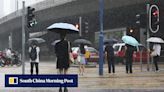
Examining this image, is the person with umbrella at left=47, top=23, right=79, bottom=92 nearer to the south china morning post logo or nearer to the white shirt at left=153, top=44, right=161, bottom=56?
the south china morning post logo

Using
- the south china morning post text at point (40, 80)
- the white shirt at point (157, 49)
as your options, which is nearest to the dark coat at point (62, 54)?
the south china morning post text at point (40, 80)

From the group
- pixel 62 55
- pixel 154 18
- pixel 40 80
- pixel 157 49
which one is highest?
pixel 154 18

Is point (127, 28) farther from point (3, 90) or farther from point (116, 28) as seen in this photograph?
point (3, 90)

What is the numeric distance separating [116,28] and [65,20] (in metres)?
7.02

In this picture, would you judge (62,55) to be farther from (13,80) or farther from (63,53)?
(13,80)

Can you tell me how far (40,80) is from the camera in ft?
42.1

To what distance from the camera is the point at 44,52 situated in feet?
279

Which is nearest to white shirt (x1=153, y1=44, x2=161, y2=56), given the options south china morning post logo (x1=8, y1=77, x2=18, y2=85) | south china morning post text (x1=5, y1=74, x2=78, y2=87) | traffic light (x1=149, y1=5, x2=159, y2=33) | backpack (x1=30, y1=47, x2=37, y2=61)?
traffic light (x1=149, y1=5, x2=159, y2=33)

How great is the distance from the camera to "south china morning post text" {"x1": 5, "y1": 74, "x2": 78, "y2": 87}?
12844 millimetres

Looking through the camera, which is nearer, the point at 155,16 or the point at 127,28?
the point at 155,16

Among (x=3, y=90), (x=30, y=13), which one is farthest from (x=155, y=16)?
(x=3, y=90)

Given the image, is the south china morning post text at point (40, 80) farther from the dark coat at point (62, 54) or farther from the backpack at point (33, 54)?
the backpack at point (33, 54)

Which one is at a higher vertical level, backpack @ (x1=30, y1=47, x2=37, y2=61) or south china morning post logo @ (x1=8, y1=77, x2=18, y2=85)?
backpack @ (x1=30, y1=47, x2=37, y2=61)

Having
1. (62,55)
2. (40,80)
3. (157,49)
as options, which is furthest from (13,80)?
(157,49)
